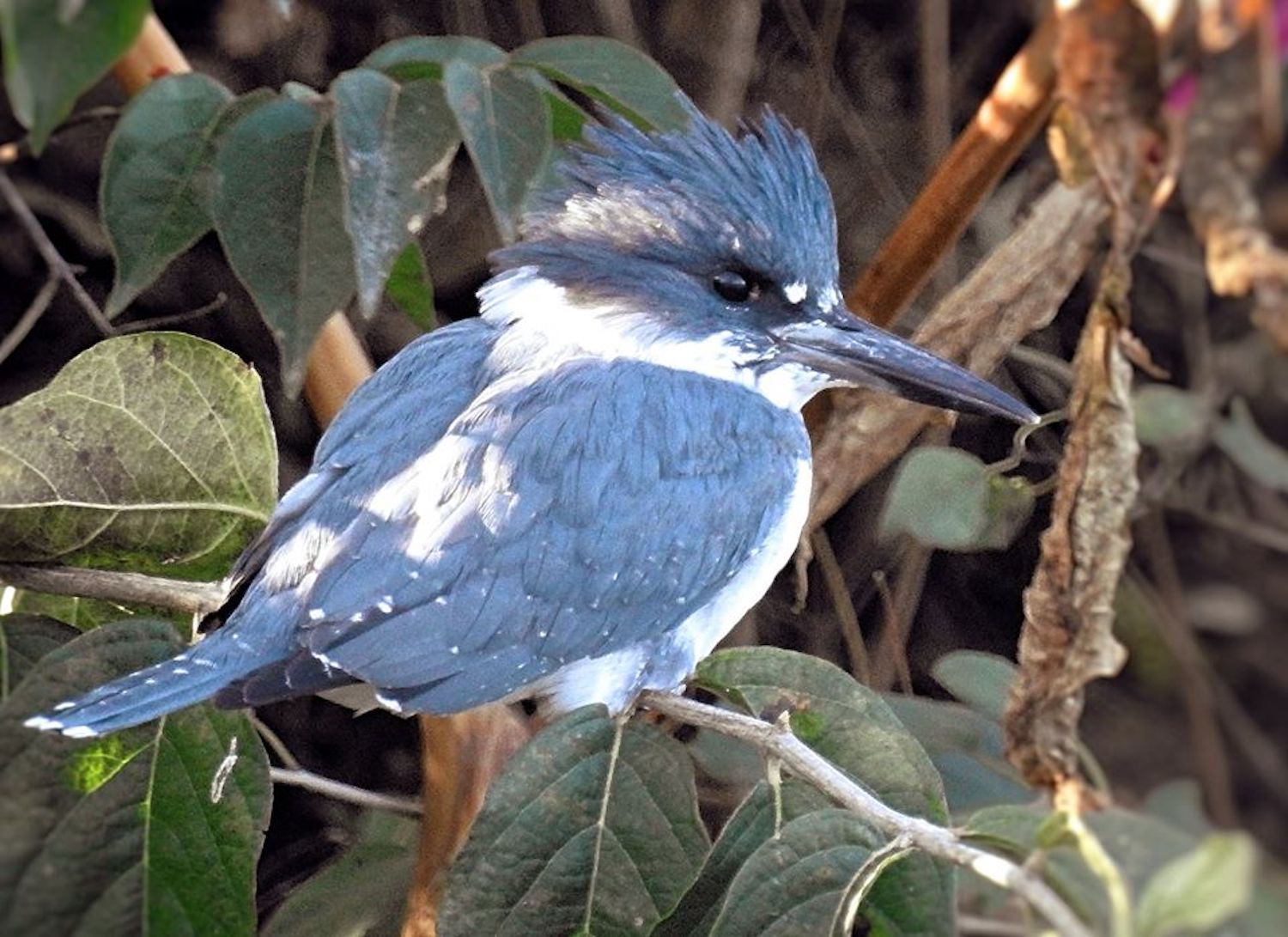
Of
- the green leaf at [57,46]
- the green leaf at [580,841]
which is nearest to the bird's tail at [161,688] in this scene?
the green leaf at [580,841]

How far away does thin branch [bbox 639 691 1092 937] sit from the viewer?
871mm

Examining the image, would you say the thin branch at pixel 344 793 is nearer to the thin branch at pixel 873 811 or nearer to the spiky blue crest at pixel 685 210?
the thin branch at pixel 873 811

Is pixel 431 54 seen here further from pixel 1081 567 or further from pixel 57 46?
pixel 1081 567

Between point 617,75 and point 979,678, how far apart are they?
0.58m

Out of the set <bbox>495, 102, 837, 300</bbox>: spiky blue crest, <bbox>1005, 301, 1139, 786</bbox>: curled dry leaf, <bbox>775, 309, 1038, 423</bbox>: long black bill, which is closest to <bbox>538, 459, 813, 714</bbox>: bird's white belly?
<bbox>775, 309, 1038, 423</bbox>: long black bill

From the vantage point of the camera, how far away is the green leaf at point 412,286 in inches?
62.7

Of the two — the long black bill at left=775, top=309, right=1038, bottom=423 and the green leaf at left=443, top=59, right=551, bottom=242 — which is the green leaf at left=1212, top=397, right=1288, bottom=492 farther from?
the green leaf at left=443, top=59, right=551, bottom=242

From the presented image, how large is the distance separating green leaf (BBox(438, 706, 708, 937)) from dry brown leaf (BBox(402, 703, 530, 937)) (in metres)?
0.23

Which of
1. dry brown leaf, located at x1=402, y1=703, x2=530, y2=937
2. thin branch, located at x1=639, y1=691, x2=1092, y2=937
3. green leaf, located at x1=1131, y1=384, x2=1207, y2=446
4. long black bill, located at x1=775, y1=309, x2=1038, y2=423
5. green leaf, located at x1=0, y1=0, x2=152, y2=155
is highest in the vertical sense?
green leaf, located at x1=0, y1=0, x2=152, y2=155

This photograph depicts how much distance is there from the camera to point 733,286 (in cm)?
164

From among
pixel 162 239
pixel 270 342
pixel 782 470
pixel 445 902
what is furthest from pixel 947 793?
pixel 270 342

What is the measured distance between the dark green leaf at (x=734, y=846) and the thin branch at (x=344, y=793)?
0.37 metres

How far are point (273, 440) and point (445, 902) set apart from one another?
45cm

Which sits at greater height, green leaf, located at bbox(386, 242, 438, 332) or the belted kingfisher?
green leaf, located at bbox(386, 242, 438, 332)
